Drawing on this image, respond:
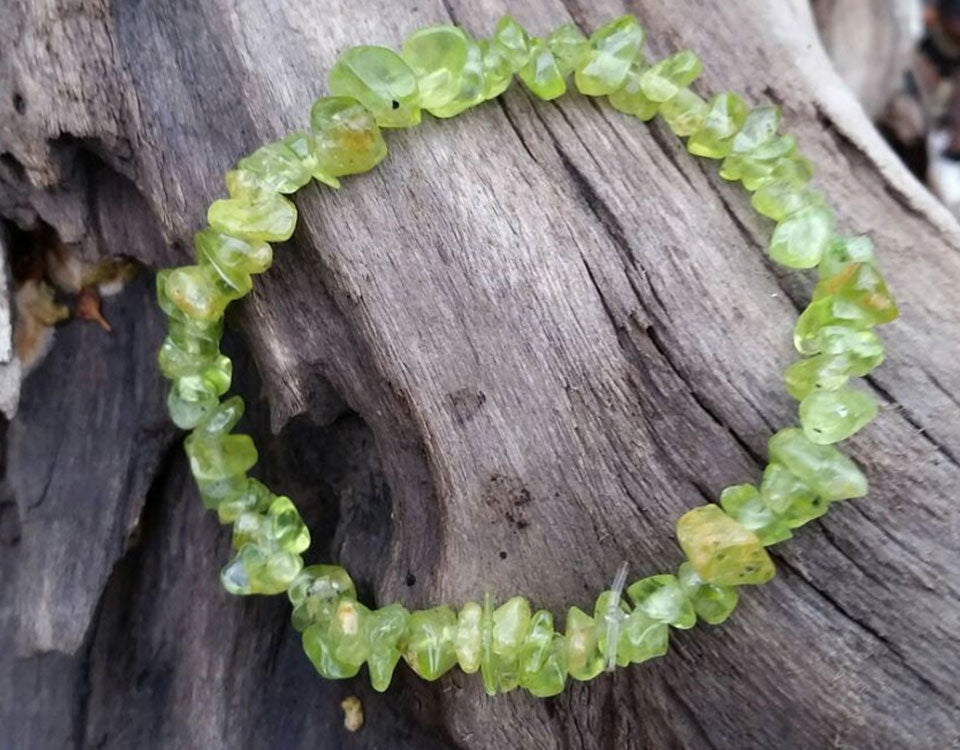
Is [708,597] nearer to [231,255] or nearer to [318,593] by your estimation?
[318,593]

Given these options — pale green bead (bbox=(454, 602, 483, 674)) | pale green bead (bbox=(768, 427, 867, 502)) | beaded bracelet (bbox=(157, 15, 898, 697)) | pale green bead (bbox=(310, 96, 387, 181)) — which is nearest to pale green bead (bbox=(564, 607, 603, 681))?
beaded bracelet (bbox=(157, 15, 898, 697))

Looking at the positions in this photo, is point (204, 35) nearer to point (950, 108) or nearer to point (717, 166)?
point (717, 166)

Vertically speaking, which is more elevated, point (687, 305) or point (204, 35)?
point (204, 35)

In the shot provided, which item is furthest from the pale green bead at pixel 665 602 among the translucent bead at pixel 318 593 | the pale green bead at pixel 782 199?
the pale green bead at pixel 782 199

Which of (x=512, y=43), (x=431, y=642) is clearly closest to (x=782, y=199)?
(x=512, y=43)

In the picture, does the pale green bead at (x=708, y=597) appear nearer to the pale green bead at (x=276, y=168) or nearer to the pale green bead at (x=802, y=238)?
the pale green bead at (x=802, y=238)

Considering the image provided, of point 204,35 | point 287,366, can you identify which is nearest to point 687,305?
point 287,366
